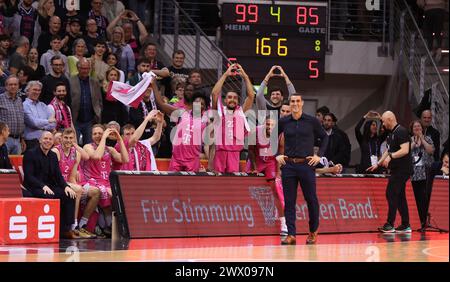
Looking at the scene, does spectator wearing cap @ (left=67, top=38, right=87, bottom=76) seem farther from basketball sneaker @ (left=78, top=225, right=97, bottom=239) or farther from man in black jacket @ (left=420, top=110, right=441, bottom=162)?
man in black jacket @ (left=420, top=110, right=441, bottom=162)

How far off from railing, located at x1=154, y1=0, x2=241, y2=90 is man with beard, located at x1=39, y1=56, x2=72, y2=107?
5096 mm

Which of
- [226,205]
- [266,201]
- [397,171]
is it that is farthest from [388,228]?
[226,205]

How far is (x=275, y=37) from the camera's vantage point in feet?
67.5

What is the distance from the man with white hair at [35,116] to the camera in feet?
58.5

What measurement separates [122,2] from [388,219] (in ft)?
28.6

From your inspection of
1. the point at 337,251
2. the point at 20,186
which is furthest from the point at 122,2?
the point at 337,251

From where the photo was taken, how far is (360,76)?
27.0 meters

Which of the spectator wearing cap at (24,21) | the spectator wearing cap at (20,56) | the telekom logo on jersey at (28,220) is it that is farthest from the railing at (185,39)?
the telekom logo on jersey at (28,220)

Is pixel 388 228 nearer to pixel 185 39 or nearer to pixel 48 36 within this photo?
pixel 48 36

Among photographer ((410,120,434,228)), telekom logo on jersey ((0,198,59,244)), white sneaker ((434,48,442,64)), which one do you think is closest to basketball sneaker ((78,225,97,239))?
telekom logo on jersey ((0,198,59,244))

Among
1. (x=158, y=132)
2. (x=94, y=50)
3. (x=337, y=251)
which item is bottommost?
(x=337, y=251)

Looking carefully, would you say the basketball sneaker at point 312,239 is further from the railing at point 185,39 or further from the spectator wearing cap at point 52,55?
the railing at point 185,39

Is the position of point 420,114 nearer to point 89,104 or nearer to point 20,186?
point 89,104

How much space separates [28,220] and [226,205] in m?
3.36
